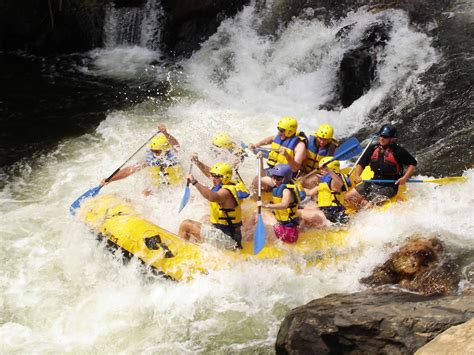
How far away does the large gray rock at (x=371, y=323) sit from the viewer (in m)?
3.70

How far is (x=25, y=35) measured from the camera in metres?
12.3

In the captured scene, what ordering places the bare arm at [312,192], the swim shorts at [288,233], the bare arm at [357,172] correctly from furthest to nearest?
the bare arm at [357,172]
the bare arm at [312,192]
the swim shorts at [288,233]

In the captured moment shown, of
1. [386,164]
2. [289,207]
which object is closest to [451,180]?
[386,164]

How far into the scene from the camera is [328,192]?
18.7 feet

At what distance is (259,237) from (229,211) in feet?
1.44

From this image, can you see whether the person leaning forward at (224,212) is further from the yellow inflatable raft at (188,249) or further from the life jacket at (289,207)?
the life jacket at (289,207)

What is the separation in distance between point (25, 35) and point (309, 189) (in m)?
8.99

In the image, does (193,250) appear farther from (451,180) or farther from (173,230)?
(451,180)

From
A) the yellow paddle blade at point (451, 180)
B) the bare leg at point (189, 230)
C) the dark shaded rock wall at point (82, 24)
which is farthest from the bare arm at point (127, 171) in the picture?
the dark shaded rock wall at point (82, 24)

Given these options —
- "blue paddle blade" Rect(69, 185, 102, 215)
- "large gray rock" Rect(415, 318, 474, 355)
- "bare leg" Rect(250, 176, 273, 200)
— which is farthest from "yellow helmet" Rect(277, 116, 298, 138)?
"large gray rock" Rect(415, 318, 474, 355)

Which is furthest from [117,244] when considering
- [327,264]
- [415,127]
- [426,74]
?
[426,74]

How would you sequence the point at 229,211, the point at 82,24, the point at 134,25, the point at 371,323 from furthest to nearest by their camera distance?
the point at 134,25 < the point at 82,24 < the point at 229,211 < the point at 371,323

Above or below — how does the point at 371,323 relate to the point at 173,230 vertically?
above

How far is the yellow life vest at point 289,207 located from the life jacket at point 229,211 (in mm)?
325
